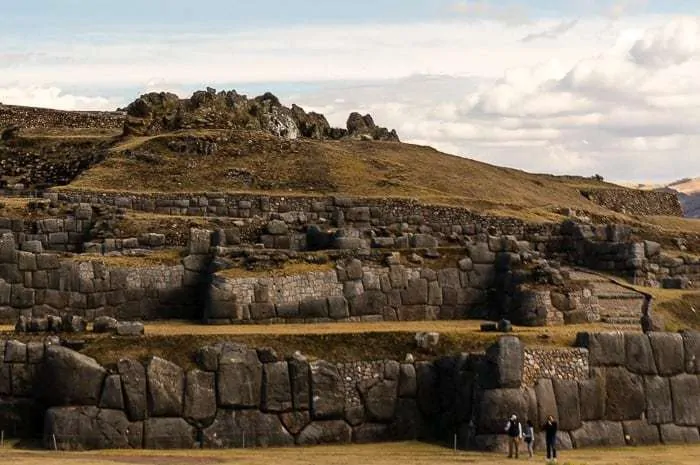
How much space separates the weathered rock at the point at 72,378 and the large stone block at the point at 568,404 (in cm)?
1051

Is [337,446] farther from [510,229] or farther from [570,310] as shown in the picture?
[510,229]

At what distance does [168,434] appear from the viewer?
119ft

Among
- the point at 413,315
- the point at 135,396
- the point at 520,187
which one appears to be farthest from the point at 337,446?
the point at 520,187

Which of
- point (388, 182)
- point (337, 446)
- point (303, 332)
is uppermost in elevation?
point (388, 182)

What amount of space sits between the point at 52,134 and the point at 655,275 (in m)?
36.0

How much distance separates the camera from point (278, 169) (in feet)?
220

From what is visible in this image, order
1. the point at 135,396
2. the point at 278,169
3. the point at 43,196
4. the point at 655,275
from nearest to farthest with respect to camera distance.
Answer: the point at 135,396, the point at 655,275, the point at 43,196, the point at 278,169

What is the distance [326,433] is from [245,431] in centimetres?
196

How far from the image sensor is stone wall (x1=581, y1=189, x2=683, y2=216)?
86.8 metres

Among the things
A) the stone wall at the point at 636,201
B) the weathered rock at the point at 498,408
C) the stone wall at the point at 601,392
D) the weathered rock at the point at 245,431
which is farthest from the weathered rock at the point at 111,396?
the stone wall at the point at 636,201

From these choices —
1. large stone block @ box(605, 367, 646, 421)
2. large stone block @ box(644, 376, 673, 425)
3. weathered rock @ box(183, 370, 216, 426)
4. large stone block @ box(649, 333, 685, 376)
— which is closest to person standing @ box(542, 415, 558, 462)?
large stone block @ box(605, 367, 646, 421)

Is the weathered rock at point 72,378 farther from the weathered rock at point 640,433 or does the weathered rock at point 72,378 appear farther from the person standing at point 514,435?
the weathered rock at point 640,433

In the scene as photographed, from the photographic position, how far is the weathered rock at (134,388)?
36.1m

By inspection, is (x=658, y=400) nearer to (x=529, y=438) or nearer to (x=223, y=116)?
(x=529, y=438)
